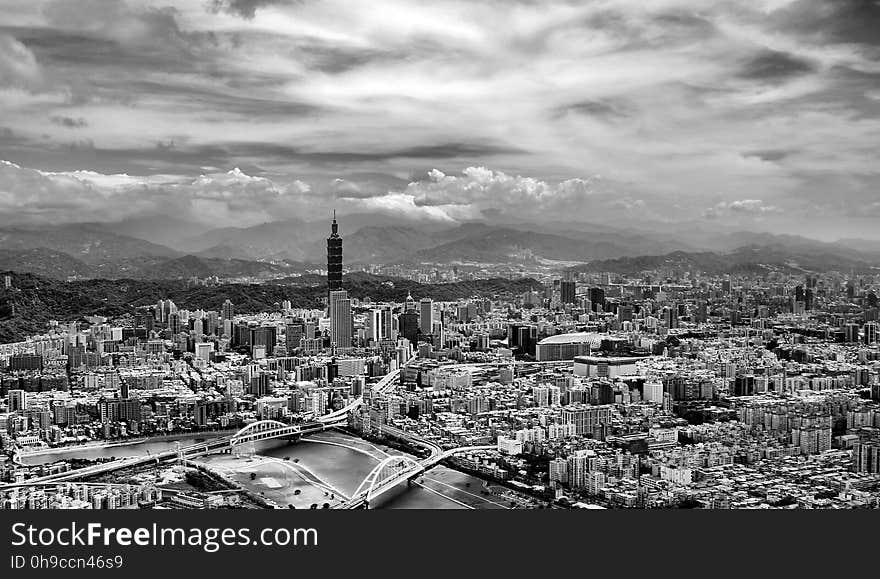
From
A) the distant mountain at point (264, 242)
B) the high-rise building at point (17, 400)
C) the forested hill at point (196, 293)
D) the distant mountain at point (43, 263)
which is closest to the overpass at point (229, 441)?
the high-rise building at point (17, 400)

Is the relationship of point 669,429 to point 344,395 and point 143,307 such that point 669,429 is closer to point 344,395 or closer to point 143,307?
point 344,395

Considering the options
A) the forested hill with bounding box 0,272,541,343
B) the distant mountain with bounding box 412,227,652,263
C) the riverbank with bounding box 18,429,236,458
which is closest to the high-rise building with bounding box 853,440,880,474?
the riverbank with bounding box 18,429,236,458

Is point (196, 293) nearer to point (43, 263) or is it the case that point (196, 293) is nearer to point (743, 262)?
point (43, 263)

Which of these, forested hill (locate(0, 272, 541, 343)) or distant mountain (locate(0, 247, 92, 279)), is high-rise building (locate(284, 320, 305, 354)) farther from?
distant mountain (locate(0, 247, 92, 279))

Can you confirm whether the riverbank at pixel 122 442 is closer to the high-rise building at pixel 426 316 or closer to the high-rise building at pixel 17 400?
the high-rise building at pixel 17 400

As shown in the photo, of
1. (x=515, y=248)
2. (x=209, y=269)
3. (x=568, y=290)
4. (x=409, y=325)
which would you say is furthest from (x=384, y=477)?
(x=209, y=269)
